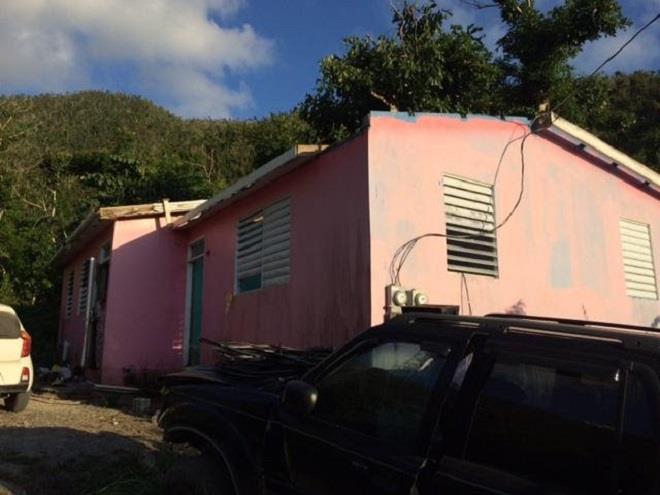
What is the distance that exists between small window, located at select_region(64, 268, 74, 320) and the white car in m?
9.21

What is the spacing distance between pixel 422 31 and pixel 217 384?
11.2 meters

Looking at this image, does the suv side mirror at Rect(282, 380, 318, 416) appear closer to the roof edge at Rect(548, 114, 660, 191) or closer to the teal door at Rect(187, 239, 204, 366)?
the roof edge at Rect(548, 114, 660, 191)

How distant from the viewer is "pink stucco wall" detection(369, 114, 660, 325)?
8.00m

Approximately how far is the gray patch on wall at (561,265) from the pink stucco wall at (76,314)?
28.5ft

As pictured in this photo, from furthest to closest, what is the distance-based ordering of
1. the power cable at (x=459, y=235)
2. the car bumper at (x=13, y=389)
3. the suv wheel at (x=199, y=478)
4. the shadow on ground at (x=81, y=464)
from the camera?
the car bumper at (x=13, y=389) < the power cable at (x=459, y=235) < the shadow on ground at (x=81, y=464) < the suv wheel at (x=199, y=478)

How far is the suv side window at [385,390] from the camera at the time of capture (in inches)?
126

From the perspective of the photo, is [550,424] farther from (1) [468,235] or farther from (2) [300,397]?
(1) [468,235]

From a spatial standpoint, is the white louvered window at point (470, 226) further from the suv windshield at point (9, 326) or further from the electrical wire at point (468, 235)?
the suv windshield at point (9, 326)

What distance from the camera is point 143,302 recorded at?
13.2 m

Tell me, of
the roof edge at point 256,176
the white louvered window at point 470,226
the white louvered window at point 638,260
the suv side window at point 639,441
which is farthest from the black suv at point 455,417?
the white louvered window at point 638,260

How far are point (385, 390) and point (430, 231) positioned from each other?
498 centimetres

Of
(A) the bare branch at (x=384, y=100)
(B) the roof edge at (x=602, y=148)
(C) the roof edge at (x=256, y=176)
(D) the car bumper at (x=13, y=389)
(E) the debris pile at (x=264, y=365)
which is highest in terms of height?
(A) the bare branch at (x=384, y=100)

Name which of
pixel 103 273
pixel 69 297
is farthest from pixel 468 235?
pixel 69 297

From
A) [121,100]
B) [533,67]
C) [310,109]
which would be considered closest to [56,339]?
[310,109]
